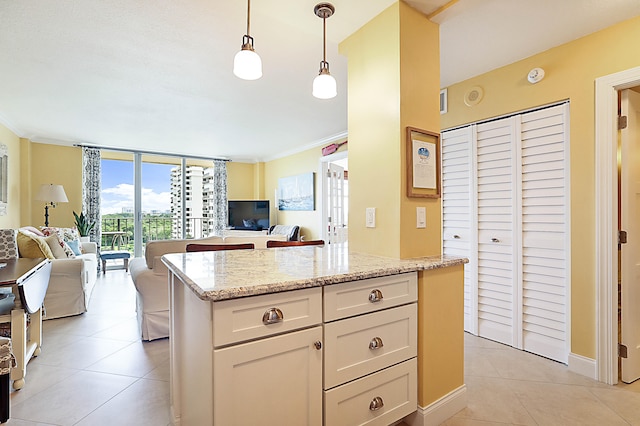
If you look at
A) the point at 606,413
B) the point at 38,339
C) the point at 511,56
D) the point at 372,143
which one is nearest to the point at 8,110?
the point at 38,339

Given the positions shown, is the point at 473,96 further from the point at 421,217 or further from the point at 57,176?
the point at 57,176

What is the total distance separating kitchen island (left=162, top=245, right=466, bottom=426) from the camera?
3.43ft

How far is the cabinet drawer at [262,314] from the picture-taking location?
39.8 inches

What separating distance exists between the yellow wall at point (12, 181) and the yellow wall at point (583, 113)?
6.58 metres

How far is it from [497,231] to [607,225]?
76cm

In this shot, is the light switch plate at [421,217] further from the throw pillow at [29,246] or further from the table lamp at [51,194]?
the table lamp at [51,194]

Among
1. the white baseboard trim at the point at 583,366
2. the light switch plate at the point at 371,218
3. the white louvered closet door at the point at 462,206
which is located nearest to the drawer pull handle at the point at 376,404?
the light switch plate at the point at 371,218

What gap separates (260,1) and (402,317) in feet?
6.23

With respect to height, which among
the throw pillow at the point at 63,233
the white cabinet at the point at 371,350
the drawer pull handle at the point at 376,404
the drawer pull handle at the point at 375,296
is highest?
the throw pillow at the point at 63,233

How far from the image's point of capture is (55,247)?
3.74m

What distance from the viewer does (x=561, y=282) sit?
7.75 feet

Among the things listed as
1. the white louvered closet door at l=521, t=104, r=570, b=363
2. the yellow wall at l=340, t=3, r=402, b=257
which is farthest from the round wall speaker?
the yellow wall at l=340, t=3, r=402, b=257

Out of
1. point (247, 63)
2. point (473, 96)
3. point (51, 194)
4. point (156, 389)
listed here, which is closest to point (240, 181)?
point (51, 194)

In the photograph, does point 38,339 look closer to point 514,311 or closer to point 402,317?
point 402,317
